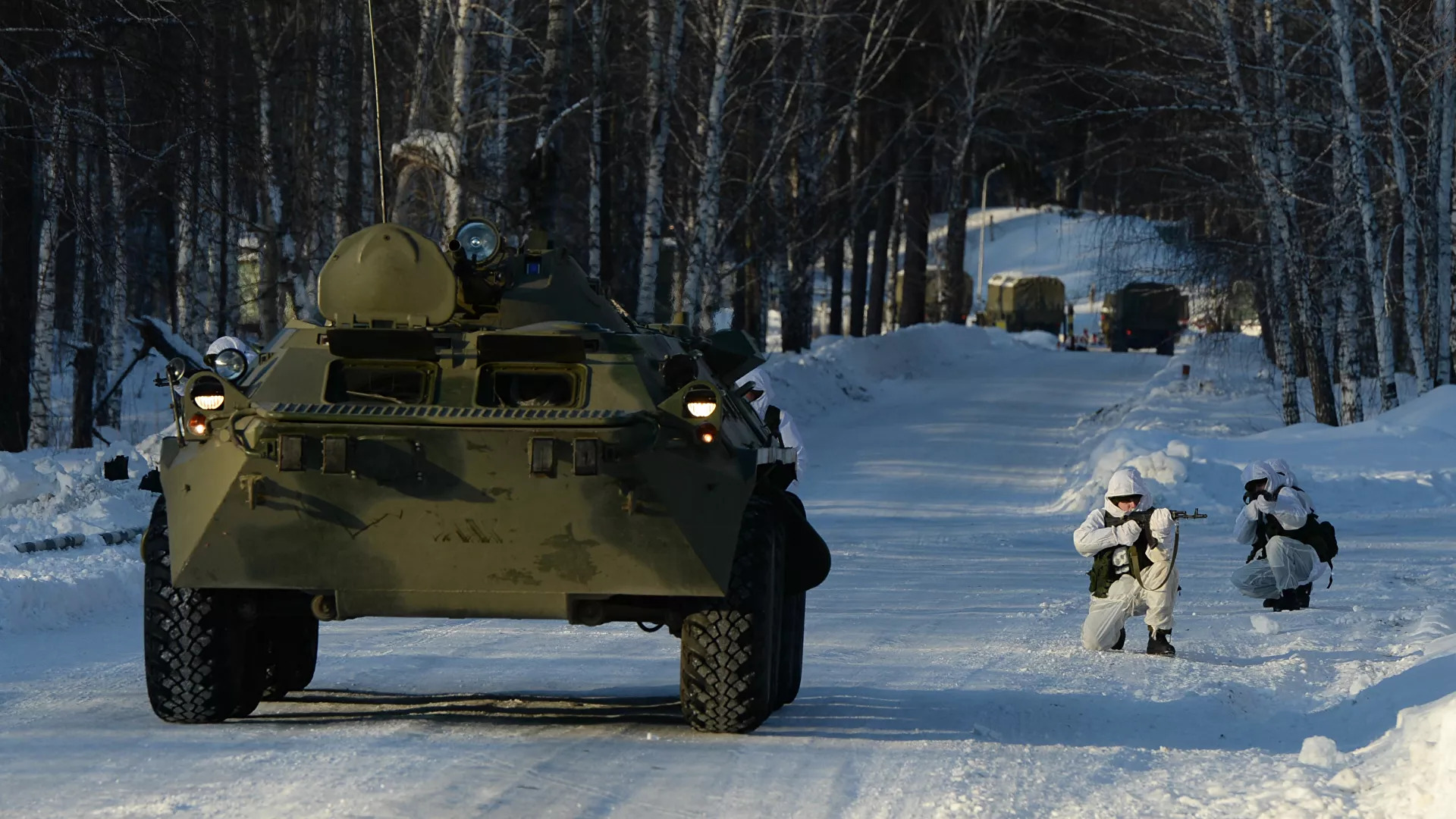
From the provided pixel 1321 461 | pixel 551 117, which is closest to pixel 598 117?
pixel 551 117

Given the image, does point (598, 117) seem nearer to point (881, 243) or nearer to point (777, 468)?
point (777, 468)

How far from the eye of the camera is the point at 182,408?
8102 millimetres

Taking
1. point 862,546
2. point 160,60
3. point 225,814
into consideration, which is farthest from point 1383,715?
point 160,60

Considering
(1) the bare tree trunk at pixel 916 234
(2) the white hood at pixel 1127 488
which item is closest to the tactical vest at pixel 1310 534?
(2) the white hood at pixel 1127 488

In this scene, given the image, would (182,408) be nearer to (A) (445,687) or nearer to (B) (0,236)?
(A) (445,687)

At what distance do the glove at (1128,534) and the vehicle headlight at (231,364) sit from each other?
17.8ft

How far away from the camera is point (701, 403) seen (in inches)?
315

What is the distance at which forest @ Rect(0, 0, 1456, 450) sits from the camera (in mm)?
17375

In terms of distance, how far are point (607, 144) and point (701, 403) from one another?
70.2ft

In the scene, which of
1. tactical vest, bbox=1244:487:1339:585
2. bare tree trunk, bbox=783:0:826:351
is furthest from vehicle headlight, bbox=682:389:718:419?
bare tree trunk, bbox=783:0:826:351

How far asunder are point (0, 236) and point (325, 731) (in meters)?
14.4

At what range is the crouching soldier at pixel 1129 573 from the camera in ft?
38.1

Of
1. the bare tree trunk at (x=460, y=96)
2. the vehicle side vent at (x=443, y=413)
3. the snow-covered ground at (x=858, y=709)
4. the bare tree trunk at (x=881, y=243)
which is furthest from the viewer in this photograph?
the bare tree trunk at (x=881, y=243)

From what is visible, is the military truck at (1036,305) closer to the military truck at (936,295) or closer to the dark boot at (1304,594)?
the military truck at (936,295)
